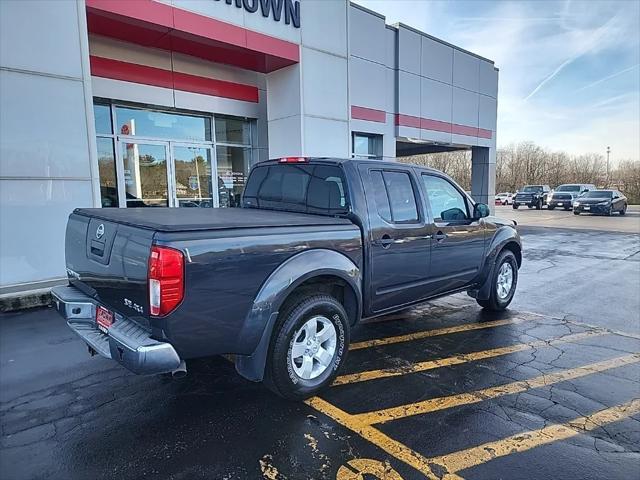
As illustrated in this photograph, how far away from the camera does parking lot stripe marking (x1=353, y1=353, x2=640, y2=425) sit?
3300 mm

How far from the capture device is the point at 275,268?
316 cm

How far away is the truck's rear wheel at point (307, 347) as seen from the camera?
330 cm

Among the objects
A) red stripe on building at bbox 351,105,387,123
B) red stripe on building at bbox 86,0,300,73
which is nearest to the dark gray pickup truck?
red stripe on building at bbox 86,0,300,73

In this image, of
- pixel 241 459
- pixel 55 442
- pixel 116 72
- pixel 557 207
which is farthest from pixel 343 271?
pixel 557 207

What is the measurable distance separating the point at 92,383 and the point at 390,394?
2.58 meters

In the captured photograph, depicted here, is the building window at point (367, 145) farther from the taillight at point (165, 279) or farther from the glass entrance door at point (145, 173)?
the taillight at point (165, 279)

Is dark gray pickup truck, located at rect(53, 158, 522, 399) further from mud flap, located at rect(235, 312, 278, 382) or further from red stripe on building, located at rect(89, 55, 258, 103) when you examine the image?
red stripe on building, located at rect(89, 55, 258, 103)

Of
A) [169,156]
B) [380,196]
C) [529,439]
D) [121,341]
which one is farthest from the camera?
[169,156]

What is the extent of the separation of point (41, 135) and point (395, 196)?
5746 mm

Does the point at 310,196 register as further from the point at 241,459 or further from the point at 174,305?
the point at 241,459

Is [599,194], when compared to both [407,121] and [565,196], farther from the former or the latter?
[407,121]

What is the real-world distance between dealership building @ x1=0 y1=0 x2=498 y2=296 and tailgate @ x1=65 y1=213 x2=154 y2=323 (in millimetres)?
3809

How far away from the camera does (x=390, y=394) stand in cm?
365

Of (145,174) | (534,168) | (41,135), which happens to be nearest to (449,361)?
(41,135)
